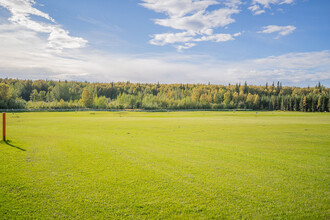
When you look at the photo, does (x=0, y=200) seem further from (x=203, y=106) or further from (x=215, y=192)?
(x=203, y=106)

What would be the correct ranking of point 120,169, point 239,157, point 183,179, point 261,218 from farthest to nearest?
1. point 239,157
2. point 120,169
3. point 183,179
4. point 261,218

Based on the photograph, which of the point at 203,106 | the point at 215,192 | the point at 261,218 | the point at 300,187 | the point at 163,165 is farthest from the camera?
the point at 203,106

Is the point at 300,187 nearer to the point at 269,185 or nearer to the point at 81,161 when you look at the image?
the point at 269,185

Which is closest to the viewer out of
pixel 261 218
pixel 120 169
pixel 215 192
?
pixel 261 218

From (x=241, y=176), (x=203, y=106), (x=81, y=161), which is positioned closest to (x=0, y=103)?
(x=81, y=161)

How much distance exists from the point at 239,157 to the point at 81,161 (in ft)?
32.7

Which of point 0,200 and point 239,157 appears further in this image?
point 239,157

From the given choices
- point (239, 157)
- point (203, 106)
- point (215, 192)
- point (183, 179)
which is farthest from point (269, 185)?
point (203, 106)

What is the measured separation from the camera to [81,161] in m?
11.1

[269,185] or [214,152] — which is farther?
[214,152]

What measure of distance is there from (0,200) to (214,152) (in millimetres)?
12041

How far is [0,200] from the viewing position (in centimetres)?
652

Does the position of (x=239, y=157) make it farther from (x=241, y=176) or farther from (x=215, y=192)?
(x=215, y=192)

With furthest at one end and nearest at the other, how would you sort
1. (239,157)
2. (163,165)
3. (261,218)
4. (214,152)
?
(214,152), (239,157), (163,165), (261,218)
